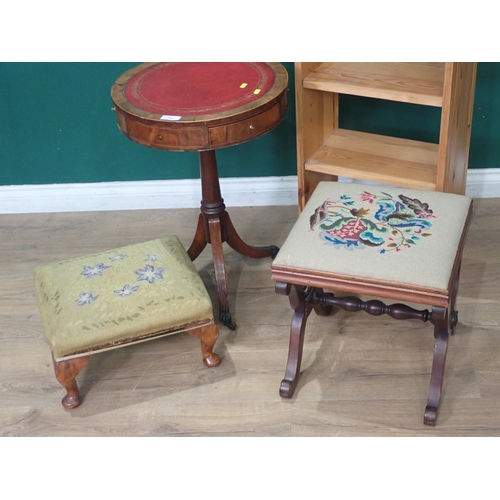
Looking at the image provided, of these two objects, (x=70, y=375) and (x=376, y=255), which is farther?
(x=70, y=375)

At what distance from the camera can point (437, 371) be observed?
2.22 meters

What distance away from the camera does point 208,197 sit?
2678 millimetres

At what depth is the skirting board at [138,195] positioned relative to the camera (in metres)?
3.35

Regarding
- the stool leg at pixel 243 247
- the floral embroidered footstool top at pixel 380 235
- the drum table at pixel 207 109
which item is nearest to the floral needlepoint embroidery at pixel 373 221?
the floral embroidered footstool top at pixel 380 235

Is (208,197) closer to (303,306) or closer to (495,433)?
(303,306)

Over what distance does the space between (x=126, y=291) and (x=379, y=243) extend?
32.3 inches

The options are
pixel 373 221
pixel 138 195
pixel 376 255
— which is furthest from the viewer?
pixel 138 195

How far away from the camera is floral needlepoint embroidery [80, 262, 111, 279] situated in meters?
2.46

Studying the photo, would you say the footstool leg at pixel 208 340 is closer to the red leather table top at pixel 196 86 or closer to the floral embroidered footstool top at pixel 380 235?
the floral embroidered footstool top at pixel 380 235

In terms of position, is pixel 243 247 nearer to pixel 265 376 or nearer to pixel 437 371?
pixel 265 376

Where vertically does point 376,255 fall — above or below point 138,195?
above

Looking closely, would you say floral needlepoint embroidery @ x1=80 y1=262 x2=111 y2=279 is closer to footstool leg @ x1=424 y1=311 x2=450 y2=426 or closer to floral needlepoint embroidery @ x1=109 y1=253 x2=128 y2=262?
floral needlepoint embroidery @ x1=109 y1=253 x2=128 y2=262

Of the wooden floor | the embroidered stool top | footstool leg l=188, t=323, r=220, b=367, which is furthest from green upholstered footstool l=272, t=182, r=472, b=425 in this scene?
footstool leg l=188, t=323, r=220, b=367

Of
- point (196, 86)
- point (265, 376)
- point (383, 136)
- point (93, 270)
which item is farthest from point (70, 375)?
point (383, 136)
